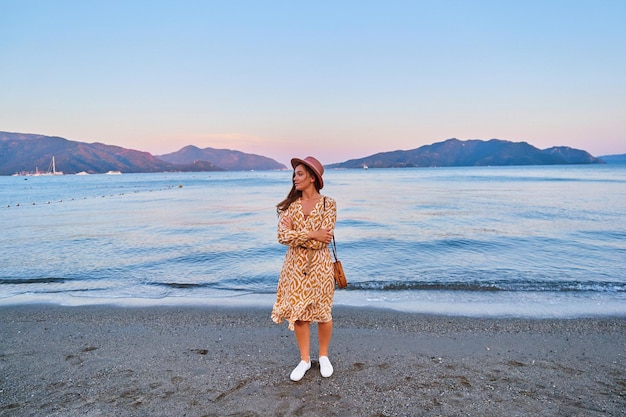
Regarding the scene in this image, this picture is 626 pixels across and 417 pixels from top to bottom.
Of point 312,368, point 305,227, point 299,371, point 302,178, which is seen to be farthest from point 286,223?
point 312,368

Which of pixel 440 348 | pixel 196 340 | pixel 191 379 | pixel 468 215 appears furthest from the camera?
pixel 468 215

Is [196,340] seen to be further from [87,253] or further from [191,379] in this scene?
[87,253]

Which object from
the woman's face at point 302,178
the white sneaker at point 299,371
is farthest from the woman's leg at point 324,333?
the woman's face at point 302,178

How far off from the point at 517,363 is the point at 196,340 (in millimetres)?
3900

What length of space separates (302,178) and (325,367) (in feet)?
6.41

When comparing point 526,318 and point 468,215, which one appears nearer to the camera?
point 526,318

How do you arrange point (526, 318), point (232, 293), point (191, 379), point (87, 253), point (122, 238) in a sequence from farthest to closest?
1. point (122, 238)
2. point (87, 253)
3. point (232, 293)
4. point (526, 318)
5. point (191, 379)

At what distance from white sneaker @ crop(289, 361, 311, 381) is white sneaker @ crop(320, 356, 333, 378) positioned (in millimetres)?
150

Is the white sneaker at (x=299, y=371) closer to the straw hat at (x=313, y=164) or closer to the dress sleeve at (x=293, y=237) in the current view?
the dress sleeve at (x=293, y=237)

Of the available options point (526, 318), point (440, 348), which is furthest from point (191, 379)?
point (526, 318)

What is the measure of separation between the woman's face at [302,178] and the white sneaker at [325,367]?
1.81 metres

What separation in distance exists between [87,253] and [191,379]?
1081cm

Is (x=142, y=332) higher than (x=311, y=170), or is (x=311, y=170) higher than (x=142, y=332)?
(x=311, y=170)

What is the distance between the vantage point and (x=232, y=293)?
835 cm
